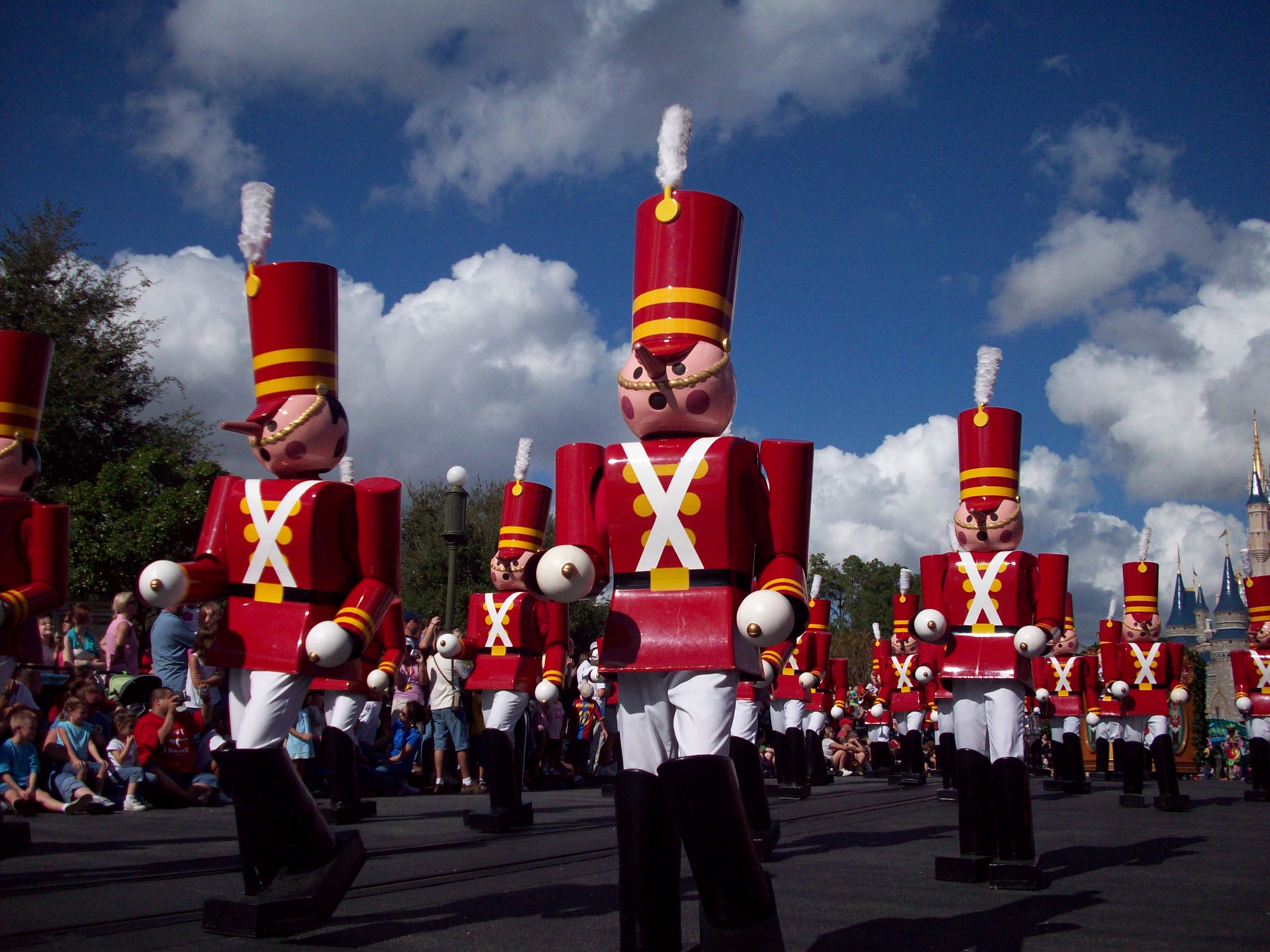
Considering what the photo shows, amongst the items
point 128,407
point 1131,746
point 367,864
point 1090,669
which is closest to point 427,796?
point 367,864

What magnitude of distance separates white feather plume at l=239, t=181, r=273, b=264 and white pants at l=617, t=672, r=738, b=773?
2.80 metres

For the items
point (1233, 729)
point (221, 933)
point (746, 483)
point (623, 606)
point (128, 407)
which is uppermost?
point (128, 407)

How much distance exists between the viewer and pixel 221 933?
14.0 ft

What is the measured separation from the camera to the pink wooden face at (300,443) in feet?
16.5

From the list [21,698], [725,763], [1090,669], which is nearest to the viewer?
[725,763]

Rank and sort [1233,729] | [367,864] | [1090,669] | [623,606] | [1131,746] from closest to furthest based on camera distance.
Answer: [623,606] < [367,864] < [1131,746] < [1090,669] < [1233,729]

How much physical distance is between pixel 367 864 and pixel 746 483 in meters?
3.56

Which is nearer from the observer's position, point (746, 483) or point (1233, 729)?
point (746, 483)

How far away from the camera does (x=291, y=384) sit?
5.13 meters

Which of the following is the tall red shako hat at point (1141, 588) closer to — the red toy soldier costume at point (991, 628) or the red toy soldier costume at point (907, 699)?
the red toy soldier costume at point (907, 699)

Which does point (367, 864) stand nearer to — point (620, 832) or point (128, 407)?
point (620, 832)

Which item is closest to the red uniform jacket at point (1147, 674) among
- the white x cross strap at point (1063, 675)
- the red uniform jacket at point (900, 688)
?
the white x cross strap at point (1063, 675)

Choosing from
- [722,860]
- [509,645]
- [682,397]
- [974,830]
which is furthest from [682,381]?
[509,645]

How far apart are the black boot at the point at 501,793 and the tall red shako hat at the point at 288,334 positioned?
381cm
